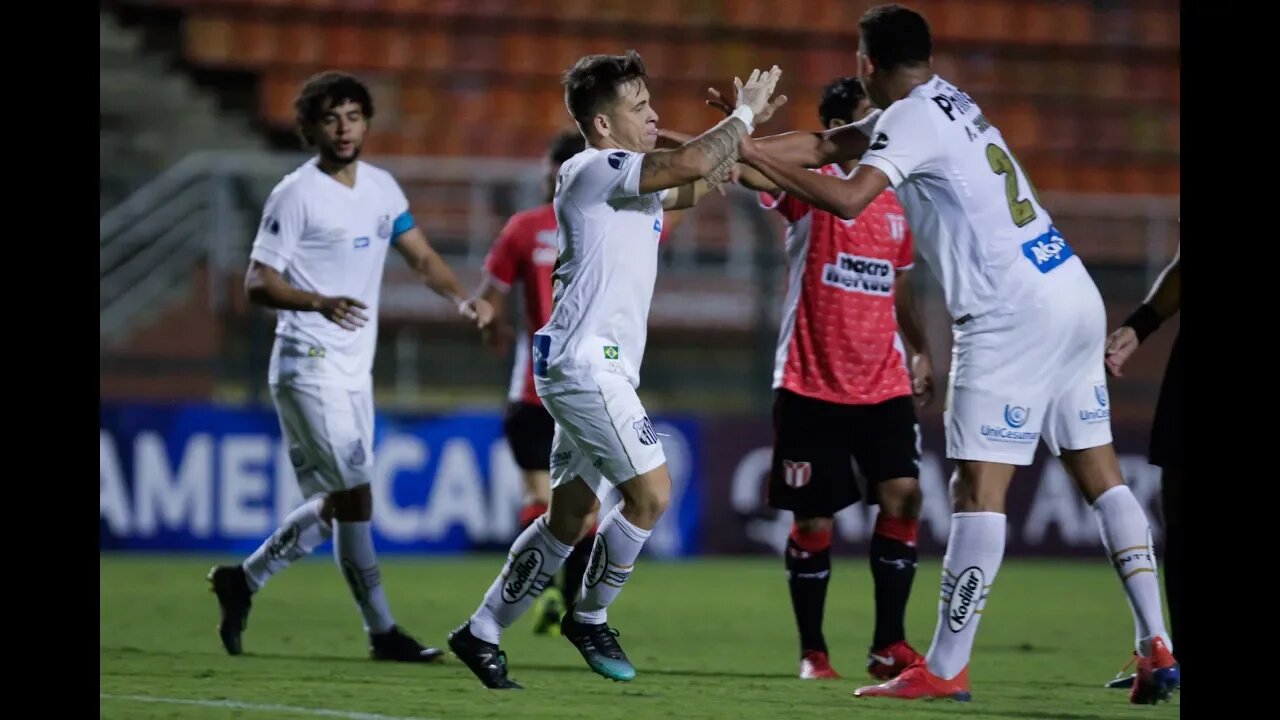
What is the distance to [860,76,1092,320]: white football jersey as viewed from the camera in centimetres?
570

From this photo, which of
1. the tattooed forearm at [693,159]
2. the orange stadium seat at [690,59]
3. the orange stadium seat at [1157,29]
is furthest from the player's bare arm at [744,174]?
the orange stadium seat at [1157,29]

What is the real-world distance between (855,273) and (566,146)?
1.62 m

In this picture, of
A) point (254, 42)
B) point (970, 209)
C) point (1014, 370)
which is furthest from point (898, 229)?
point (254, 42)

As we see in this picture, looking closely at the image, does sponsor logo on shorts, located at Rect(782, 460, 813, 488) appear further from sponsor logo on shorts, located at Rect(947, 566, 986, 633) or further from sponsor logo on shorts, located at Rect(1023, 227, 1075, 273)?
sponsor logo on shorts, located at Rect(1023, 227, 1075, 273)

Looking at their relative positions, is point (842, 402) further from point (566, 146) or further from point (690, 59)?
point (690, 59)

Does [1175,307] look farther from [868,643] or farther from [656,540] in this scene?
[656,540]

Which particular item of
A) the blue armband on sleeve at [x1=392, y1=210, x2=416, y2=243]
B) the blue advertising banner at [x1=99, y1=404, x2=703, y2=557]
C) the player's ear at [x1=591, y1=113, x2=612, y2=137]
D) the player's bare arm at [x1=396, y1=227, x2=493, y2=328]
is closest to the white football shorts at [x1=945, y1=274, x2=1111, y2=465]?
the player's ear at [x1=591, y1=113, x2=612, y2=137]

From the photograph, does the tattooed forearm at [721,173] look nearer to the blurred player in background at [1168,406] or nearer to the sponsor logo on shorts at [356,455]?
the blurred player in background at [1168,406]

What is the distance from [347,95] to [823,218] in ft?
6.34

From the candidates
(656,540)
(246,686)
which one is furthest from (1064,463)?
(656,540)

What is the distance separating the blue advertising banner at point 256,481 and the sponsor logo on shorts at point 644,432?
246 inches
